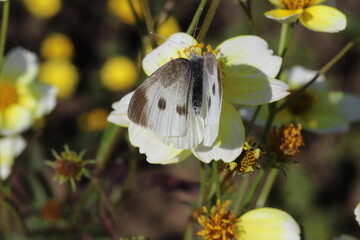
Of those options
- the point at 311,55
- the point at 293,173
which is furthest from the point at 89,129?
the point at 311,55

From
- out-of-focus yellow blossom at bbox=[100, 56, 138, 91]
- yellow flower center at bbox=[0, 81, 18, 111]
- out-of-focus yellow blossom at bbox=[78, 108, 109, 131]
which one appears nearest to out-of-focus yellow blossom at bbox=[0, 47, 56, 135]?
yellow flower center at bbox=[0, 81, 18, 111]

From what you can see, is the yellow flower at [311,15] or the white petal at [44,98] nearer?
the yellow flower at [311,15]

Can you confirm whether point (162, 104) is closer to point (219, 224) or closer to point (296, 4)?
point (219, 224)

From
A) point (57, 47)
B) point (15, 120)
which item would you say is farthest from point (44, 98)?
point (57, 47)

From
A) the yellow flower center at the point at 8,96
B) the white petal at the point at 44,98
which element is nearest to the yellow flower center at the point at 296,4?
the white petal at the point at 44,98

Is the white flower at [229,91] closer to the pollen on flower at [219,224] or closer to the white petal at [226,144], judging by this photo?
the white petal at [226,144]

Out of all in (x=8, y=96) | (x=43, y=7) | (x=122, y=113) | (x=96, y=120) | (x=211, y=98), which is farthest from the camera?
(x=43, y=7)

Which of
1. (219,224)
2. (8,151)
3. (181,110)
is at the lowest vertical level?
(8,151)

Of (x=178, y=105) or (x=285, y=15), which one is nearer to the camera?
(x=178, y=105)

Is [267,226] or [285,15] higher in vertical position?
[285,15]
